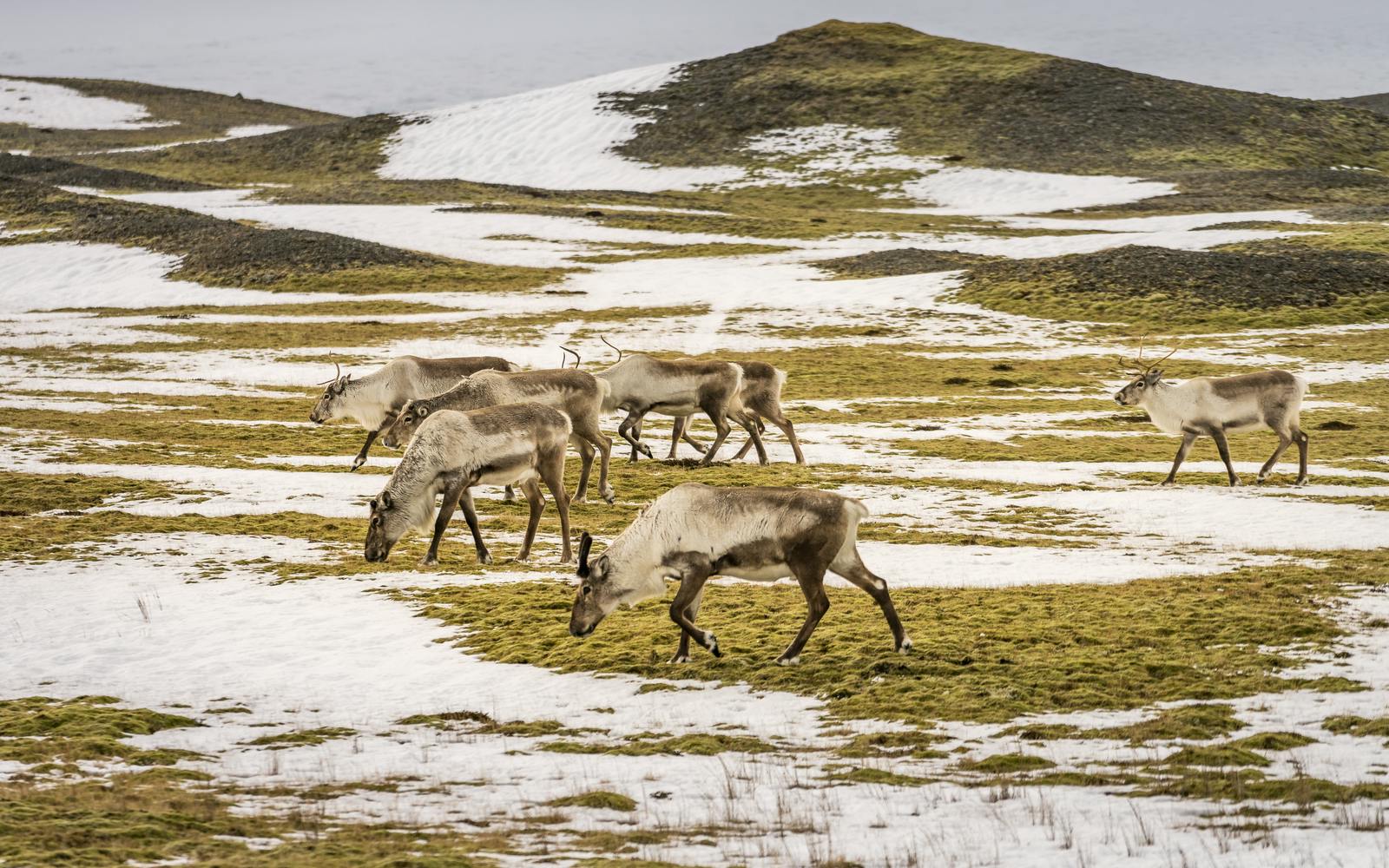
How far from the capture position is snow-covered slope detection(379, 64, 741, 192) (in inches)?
4026

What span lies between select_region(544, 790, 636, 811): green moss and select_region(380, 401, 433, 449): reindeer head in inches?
469

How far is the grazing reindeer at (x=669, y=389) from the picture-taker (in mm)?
24266

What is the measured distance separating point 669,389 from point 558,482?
746 centimetres

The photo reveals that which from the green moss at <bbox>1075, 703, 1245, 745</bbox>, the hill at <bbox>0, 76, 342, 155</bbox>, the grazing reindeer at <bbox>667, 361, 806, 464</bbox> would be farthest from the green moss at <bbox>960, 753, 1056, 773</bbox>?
the hill at <bbox>0, 76, 342, 155</bbox>

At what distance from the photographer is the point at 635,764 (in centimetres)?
1009

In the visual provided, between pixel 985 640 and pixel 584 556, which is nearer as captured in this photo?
pixel 584 556

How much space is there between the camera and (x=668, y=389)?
2447cm

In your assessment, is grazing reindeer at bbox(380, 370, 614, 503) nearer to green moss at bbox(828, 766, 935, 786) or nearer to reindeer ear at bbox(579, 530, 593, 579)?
reindeer ear at bbox(579, 530, 593, 579)

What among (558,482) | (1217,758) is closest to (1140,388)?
(558,482)

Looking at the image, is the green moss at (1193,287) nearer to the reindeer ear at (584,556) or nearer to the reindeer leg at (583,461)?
the reindeer leg at (583,461)

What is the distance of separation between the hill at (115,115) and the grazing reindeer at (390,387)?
114692 millimetres

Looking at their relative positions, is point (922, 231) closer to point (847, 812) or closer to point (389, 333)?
point (389, 333)

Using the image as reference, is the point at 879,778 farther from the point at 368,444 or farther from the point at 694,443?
the point at 694,443

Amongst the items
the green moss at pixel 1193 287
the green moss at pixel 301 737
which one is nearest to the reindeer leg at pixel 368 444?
the green moss at pixel 301 737
